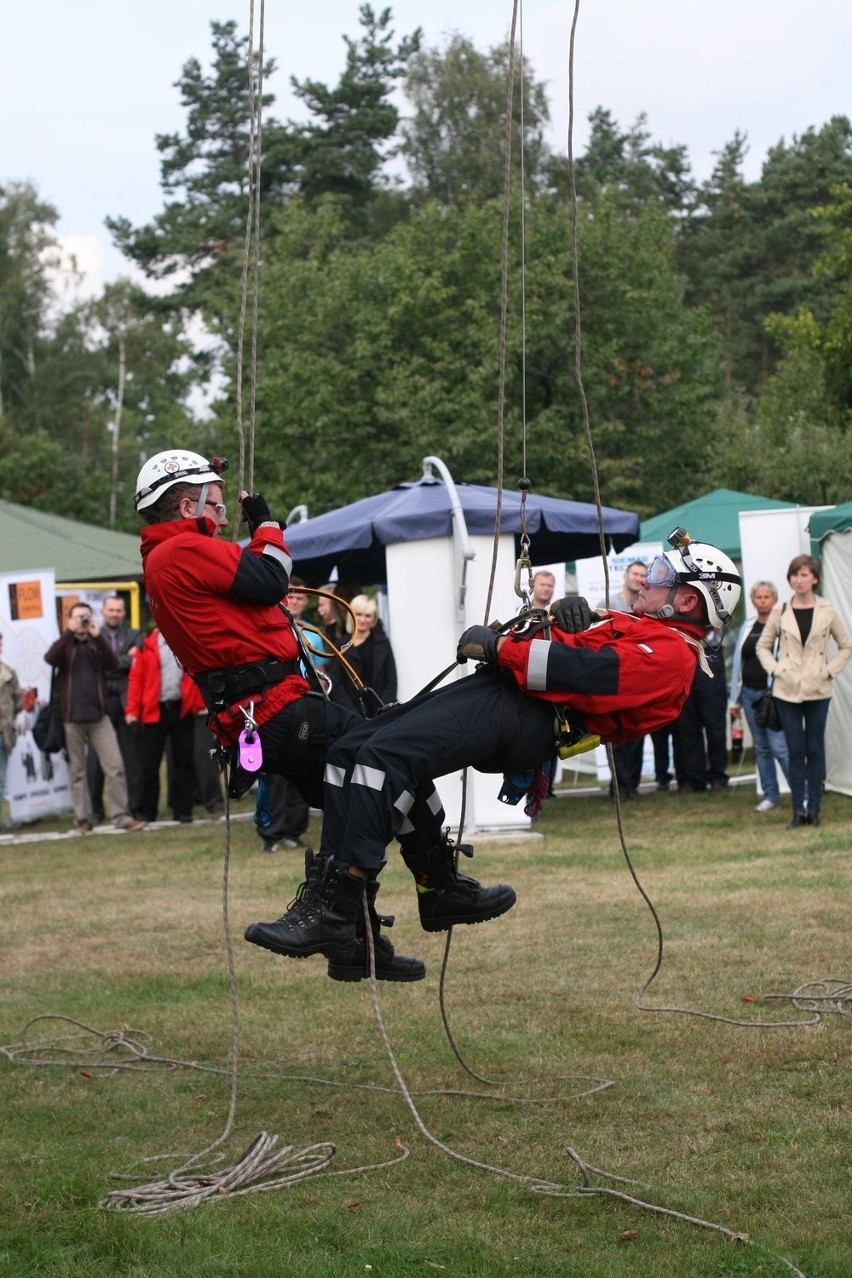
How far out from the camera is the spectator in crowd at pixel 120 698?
56.5 feet

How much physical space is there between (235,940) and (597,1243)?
561 centimetres

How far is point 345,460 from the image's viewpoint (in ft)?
124

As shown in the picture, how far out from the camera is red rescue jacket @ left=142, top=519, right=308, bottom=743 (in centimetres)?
610

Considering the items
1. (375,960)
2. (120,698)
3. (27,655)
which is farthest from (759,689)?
(375,960)

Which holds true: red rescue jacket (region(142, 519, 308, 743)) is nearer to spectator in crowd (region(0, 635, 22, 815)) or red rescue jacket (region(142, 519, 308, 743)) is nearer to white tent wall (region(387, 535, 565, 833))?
white tent wall (region(387, 535, 565, 833))

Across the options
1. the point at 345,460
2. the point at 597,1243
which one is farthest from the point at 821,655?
the point at 345,460

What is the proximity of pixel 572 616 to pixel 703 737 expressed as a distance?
11.3 metres

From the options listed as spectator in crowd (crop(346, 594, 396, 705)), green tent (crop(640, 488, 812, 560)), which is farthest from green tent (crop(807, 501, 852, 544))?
spectator in crowd (crop(346, 594, 396, 705))

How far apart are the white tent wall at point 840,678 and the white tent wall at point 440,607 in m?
3.10

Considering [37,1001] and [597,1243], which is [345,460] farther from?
[597,1243]

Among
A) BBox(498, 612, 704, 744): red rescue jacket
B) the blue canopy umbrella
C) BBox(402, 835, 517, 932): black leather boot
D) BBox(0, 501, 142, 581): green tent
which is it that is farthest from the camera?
BBox(0, 501, 142, 581): green tent

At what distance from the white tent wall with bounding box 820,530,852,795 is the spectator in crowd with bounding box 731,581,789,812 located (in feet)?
1.89

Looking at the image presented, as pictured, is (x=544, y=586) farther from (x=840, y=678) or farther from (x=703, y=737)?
(x=703, y=737)

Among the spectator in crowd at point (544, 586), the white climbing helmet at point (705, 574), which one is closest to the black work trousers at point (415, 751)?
the white climbing helmet at point (705, 574)
